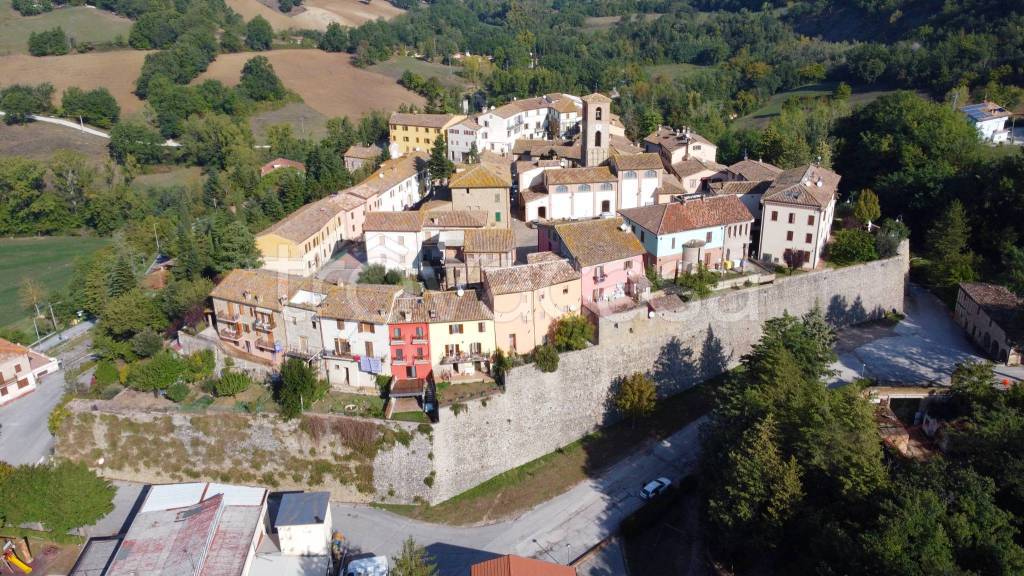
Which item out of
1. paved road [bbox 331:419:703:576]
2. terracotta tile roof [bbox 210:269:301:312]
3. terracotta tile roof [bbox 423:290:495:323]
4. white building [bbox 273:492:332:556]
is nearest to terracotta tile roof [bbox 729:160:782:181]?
paved road [bbox 331:419:703:576]

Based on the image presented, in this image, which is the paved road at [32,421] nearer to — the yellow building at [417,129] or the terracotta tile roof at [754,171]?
the yellow building at [417,129]

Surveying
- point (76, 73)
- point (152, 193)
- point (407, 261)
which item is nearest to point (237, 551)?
point (407, 261)

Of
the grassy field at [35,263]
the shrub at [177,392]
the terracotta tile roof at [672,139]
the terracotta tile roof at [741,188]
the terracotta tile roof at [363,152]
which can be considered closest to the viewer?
the shrub at [177,392]

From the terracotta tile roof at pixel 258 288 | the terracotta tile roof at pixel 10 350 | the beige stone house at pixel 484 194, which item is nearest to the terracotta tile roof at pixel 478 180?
the beige stone house at pixel 484 194

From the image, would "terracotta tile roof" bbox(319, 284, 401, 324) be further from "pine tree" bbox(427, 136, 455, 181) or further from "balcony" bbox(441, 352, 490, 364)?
"pine tree" bbox(427, 136, 455, 181)

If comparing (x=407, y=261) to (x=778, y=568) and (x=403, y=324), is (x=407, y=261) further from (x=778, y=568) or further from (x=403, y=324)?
(x=778, y=568)
